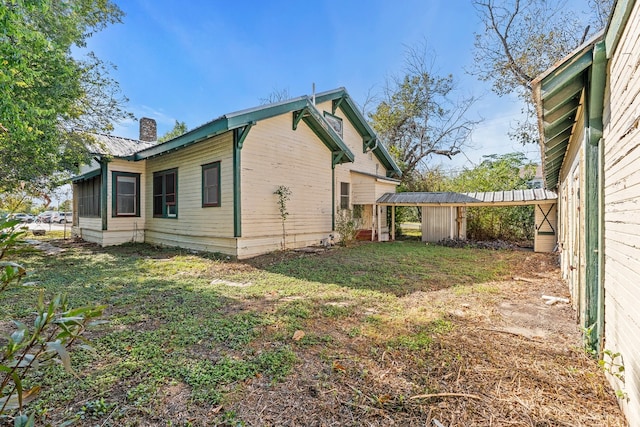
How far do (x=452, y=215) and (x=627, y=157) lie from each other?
1107 cm

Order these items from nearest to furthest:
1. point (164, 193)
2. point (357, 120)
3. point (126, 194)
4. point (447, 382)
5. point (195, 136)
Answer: point (447, 382), point (195, 136), point (164, 193), point (126, 194), point (357, 120)

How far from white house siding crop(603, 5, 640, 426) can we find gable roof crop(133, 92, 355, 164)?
21.9ft

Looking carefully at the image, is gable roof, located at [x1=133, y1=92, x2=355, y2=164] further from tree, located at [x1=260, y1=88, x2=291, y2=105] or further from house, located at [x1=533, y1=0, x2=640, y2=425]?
tree, located at [x1=260, y1=88, x2=291, y2=105]

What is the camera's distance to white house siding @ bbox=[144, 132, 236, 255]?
842 centimetres

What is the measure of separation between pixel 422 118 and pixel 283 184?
45.4 feet

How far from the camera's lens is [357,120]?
14000 millimetres

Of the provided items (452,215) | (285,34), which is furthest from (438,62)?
(452,215)

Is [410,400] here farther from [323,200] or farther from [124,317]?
[323,200]

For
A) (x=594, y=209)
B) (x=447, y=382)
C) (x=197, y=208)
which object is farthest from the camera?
(x=197, y=208)

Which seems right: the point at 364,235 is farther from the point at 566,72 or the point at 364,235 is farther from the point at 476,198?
the point at 566,72

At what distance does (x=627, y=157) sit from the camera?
6.73 feet

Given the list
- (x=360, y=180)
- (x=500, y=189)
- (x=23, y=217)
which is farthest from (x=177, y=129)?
(x=23, y=217)

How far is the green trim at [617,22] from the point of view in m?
1.88

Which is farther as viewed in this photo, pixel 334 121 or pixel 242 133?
pixel 334 121
